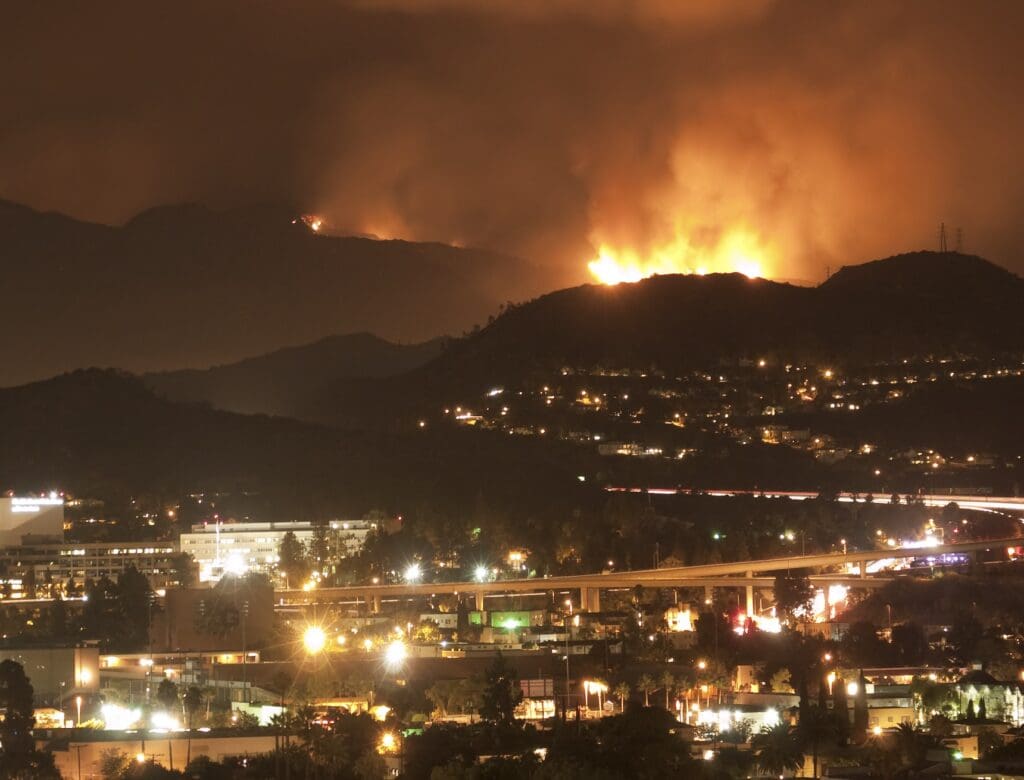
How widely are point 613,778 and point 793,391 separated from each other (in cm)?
5262

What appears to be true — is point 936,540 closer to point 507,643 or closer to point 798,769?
point 507,643

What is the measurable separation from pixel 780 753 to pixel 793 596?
696 inches

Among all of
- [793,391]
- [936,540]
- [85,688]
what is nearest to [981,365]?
[793,391]

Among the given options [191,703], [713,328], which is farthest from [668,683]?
[713,328]

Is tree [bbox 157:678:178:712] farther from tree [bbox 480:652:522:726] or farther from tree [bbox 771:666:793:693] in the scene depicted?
tree [bbox 771:666:793:693]

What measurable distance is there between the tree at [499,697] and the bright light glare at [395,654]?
407 cm

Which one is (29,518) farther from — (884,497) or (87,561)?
(884,497)

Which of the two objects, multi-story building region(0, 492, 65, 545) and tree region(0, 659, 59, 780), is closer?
tree region(0, 659, 59, 780)

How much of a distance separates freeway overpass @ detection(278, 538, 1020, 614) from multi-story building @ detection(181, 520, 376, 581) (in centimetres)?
800

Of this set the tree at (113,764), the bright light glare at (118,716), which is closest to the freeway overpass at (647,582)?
the bright light glare at (118,716)

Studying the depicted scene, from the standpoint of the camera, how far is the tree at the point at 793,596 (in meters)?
38.3

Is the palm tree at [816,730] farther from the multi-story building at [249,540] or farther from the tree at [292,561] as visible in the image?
the multi-story building at [249,540]

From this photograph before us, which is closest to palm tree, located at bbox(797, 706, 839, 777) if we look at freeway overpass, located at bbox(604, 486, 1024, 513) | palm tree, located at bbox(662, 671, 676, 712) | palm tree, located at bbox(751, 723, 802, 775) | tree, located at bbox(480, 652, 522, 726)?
palm tree, located at bbox(751, 723, 802, 775)

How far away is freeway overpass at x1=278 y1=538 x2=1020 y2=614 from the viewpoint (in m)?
41.8
